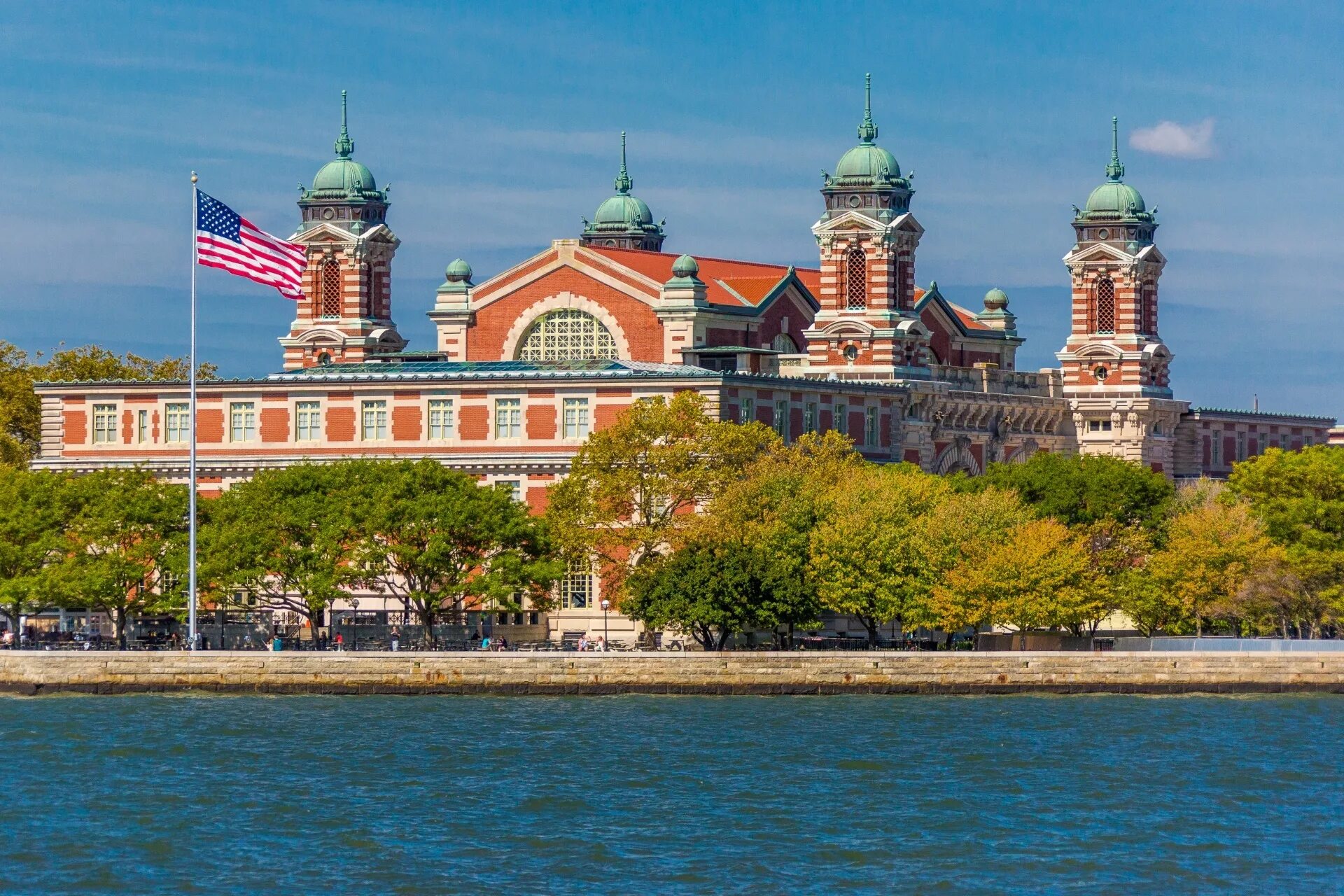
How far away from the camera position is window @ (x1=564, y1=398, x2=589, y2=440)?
116062 mm

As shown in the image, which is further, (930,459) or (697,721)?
(930,459)

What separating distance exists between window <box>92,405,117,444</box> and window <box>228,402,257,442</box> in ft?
16.7

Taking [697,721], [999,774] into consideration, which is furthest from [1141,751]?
[697,721]

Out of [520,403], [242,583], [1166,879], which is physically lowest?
[1166,879]

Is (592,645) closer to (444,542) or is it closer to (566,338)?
(444,542)

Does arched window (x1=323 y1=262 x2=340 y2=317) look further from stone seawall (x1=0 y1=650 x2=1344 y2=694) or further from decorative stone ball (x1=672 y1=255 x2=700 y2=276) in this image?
stone seawall (x1=0 y1=650 x2=1344 y2=694)

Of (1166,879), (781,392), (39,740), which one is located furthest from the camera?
(781,392)

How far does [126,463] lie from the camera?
394 feet

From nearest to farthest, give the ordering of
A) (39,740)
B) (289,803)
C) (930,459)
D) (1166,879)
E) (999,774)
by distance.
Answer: (1166,879) < (289,803) < (999,774) < (39,740) < (930,459)

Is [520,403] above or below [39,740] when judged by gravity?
above

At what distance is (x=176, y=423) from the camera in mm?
121062

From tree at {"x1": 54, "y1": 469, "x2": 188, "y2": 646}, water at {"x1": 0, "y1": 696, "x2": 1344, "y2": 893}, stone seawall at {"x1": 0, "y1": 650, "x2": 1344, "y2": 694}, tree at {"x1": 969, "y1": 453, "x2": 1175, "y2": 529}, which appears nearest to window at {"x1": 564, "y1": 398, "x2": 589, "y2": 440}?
tree at {"x1": 54, "y1": 469, "x2": 188, "y2": 646}

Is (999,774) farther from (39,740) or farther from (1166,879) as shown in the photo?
(39,740)

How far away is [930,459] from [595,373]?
27633 mm
